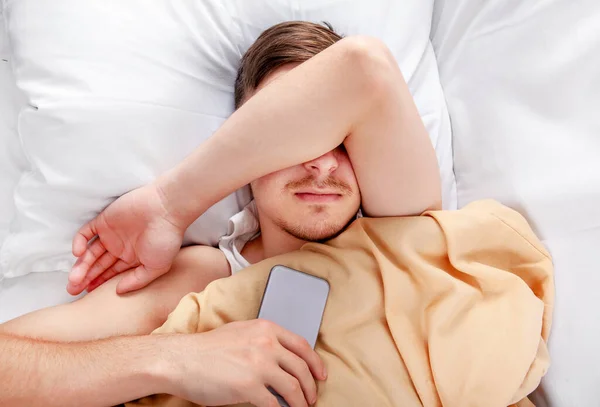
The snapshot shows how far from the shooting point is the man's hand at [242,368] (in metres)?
0.76

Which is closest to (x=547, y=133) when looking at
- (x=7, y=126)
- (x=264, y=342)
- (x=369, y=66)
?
(x=369, y=66)

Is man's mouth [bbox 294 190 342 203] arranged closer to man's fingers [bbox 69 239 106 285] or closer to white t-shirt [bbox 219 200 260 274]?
white t-shirt [bbox 219 200 260 274]

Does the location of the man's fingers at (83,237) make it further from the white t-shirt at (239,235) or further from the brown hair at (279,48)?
the brown hair at (279,48)

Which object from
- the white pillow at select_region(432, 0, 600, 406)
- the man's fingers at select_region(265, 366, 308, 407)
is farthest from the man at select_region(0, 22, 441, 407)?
the white pillow at select_region(432, 0, 600, 406)

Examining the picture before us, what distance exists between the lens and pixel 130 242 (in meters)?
1.00

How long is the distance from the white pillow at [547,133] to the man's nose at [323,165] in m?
0.35

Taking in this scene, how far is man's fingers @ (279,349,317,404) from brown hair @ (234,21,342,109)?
516 millimetres

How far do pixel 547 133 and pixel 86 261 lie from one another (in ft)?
2.93

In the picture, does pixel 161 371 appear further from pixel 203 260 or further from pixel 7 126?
pixel 7 126

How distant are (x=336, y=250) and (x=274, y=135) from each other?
237 mm

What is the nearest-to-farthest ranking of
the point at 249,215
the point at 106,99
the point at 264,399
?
the point at 264,399 → the point at 106,99 → the point at 249,215

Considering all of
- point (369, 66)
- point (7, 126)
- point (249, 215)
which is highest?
point (369, 66)

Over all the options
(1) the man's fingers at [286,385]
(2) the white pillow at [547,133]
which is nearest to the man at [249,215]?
(1) the man's fingers at [286,385]

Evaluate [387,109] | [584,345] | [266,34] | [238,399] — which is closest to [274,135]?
[387,109]
